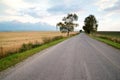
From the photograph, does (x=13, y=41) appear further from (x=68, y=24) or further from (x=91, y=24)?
(x=91, y=24)

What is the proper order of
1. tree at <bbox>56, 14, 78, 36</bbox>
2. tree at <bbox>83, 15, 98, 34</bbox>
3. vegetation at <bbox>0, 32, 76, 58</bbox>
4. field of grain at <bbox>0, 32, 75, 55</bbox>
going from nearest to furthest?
vegetation at <bbox>0, 32, 76, 58</bbox>
field of grain at <bbox>0, 32, 75, 55</bbox>
tree at <bbox>56, 14, 78, 36</bbox>
tree at <bbox>83, 15, 98, 34</bbox>

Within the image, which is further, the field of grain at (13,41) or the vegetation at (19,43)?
the field of grain at (13,41)

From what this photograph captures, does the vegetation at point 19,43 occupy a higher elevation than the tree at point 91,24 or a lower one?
lower

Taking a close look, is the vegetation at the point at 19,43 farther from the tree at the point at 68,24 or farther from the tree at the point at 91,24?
the tree at the point at 91,24

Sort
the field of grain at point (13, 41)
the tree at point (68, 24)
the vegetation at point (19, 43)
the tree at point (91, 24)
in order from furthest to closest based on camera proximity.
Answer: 1. the tree at point (91, 24)
2. the tree at point (68, 24)
3. the field of grain at point (13, 41)
4. the vegetation at point (19, 43)

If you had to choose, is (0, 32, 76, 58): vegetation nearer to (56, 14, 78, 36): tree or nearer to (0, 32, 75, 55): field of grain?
(0, 32, 75, 55): field of grain

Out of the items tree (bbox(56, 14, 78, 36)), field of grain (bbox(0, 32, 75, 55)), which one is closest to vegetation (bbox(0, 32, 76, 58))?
field of grain (bbox(0, 32, 75, 55))

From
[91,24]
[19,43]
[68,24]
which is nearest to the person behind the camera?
[19,43]

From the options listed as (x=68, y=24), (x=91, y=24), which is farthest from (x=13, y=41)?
(x=91, y=24)

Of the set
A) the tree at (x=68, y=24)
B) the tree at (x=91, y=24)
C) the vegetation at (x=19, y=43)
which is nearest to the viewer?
the vegetation at (x=19, y=43)

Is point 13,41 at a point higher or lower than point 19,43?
lower

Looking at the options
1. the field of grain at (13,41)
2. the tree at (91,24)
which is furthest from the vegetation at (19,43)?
the tree at (91,24)

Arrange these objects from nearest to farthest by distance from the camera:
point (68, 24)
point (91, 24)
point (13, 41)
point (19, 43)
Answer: point (19, 43)
point (13, 41)
point (68, 24)
point (91, 24)

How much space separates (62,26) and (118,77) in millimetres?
65413
